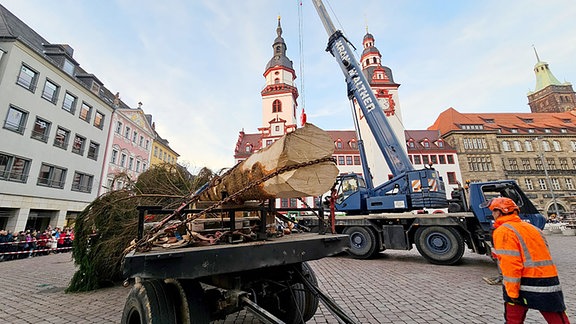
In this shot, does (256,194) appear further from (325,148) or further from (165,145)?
(165,145)

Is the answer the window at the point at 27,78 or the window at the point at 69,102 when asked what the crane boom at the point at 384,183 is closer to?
the window at the point at 27,78

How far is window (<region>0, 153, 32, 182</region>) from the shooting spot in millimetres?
14645

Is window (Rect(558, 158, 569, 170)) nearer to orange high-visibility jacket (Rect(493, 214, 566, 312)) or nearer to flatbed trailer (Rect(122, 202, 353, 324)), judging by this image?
orange high-visibility jacket (Rect(493, 214, 566, 312))

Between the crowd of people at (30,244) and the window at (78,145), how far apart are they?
7.77m

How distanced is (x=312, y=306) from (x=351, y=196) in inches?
277

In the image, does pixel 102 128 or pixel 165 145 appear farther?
pixel 165 145

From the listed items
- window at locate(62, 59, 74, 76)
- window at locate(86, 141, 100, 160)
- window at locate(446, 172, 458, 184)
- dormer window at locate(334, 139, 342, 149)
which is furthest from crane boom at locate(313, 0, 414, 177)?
window at locate(446, 172, 458, 184)

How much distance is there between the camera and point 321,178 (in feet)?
7.07

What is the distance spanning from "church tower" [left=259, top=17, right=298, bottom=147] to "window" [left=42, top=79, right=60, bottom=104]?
20.1 metres

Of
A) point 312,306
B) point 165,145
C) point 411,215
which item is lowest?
point 312,306

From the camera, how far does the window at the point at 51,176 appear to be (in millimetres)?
16906

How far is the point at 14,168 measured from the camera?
15.2 metres

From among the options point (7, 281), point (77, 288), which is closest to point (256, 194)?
point (77, 288)

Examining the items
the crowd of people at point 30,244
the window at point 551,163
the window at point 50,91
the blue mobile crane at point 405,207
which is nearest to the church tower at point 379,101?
the blue mobile crane at point 405,207
